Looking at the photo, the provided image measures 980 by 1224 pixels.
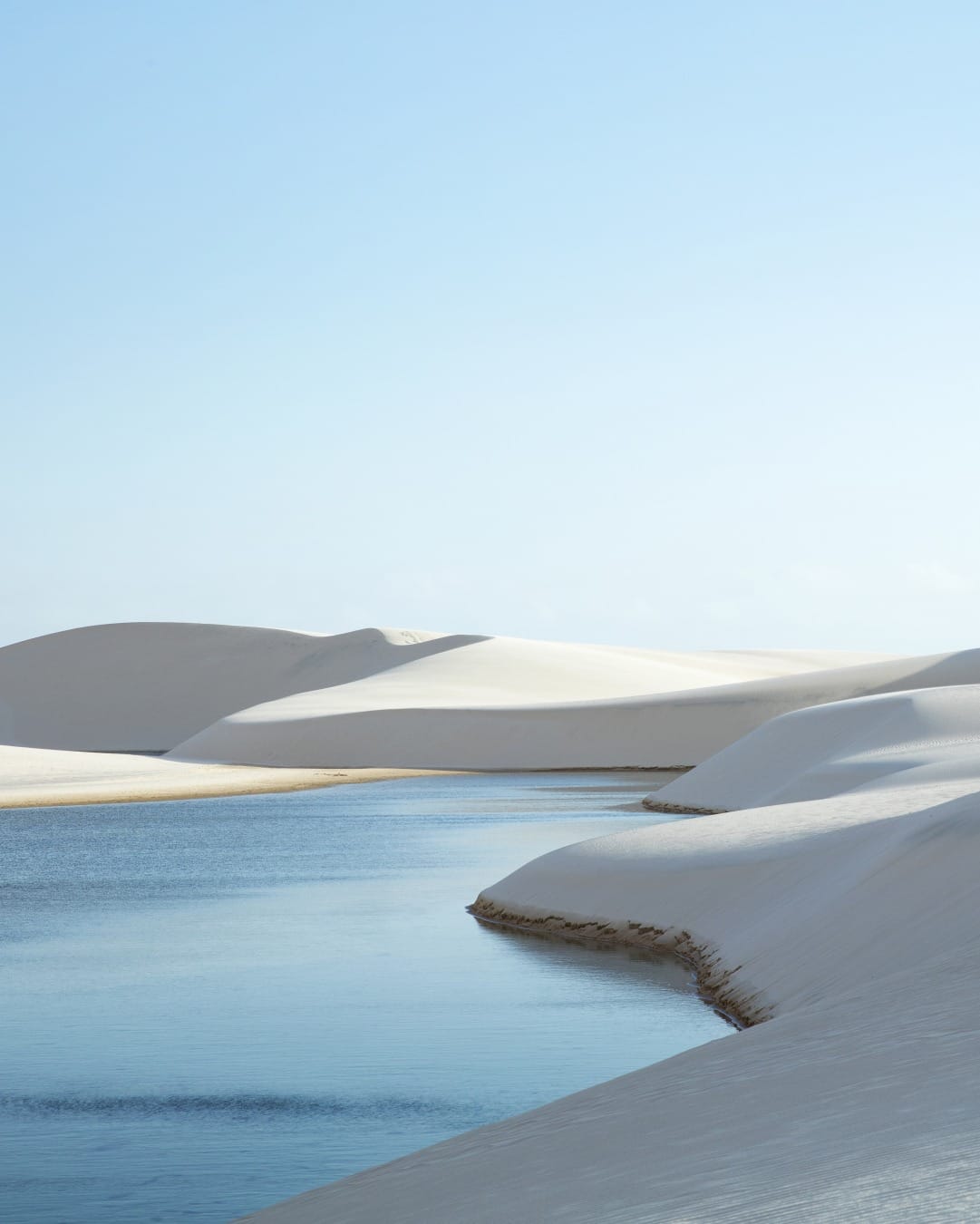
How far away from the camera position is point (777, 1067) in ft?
21.9

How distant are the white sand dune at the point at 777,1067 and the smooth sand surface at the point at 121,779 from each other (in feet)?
90.1

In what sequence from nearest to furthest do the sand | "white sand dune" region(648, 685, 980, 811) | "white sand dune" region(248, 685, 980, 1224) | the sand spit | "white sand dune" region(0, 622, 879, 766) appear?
"white sand dune" region(248, 685, 980, 1224)
the sand
the sand spit
"white sand dune" region(648, 685, 980, 811)
"white sand dune" region(0, 622, 879, 766)

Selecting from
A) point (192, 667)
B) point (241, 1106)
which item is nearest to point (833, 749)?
point (241, 1106)

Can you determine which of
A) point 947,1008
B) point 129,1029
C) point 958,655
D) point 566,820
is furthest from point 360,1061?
point 958,655

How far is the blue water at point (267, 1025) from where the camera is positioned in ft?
28.1

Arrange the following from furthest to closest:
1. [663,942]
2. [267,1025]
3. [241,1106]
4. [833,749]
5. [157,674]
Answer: [157,674]
[833,749]
[663,942]
[267,1025]
[241,1106]

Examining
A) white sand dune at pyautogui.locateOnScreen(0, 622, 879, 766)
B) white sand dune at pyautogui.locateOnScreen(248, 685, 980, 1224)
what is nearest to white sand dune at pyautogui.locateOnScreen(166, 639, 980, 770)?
white sand dune at pyautogui.locateOnScreen(0, 622, 879, 766)

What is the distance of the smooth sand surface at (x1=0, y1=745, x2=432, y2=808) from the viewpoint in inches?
1690

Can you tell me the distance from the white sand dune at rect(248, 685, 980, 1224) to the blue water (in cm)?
93

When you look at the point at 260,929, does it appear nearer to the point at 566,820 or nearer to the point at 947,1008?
the point at 947,1008

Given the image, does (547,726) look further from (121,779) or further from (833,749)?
(833,749)

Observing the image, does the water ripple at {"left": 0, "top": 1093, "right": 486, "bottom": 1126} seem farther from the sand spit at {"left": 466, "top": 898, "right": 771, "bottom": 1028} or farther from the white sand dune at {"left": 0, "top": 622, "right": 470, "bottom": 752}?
the white sand dune at {"left": 0, "top": 622, "right": 470, "bottom": 752}

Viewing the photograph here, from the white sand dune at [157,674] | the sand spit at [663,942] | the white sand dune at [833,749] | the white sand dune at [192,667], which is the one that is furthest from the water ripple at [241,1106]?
the white sand dune at [157,674]

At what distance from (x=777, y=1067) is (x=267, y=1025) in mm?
6272
